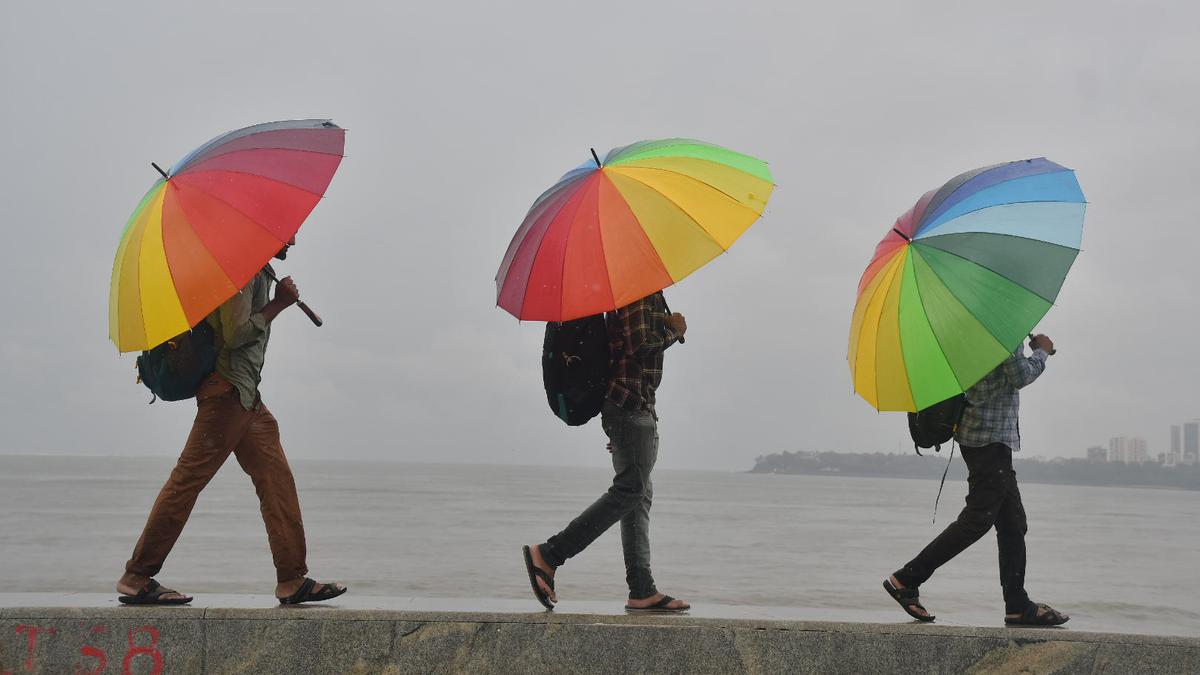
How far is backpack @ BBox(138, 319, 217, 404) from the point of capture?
507 cm

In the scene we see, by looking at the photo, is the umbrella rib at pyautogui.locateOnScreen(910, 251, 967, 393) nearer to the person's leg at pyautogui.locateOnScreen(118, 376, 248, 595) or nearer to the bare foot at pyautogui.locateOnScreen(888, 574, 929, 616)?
the bare foot at pyautogui.locateOnScreen(888, 574, 929, 616)

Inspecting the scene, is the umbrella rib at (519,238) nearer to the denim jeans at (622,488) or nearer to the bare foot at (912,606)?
the denim jeans at (622,488)

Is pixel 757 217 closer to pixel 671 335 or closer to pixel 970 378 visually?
pixel 671 335

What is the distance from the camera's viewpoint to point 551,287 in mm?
4965

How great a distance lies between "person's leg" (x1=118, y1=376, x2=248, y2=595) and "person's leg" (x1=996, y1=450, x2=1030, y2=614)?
367 cm

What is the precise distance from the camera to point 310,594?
5.18 m

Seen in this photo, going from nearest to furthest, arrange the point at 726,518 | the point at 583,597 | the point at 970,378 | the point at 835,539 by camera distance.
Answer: the point at 970,378 < the point at 583,597 < the point at 835,539 < the point at 726,518

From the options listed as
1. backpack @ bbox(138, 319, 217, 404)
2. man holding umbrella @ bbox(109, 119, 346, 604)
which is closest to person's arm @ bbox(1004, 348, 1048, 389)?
man holding umbrella @ bbox(109, 119, 346, 604)

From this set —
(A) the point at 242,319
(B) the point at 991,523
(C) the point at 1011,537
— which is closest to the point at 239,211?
(A) the point at 242,319

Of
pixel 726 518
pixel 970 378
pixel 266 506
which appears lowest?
pixel 726 518

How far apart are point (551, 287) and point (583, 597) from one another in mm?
10595

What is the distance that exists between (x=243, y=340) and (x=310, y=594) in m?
1.23

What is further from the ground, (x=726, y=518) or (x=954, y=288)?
(x=954, y=288)

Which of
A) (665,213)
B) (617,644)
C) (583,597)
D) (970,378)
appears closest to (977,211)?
(970,378)
